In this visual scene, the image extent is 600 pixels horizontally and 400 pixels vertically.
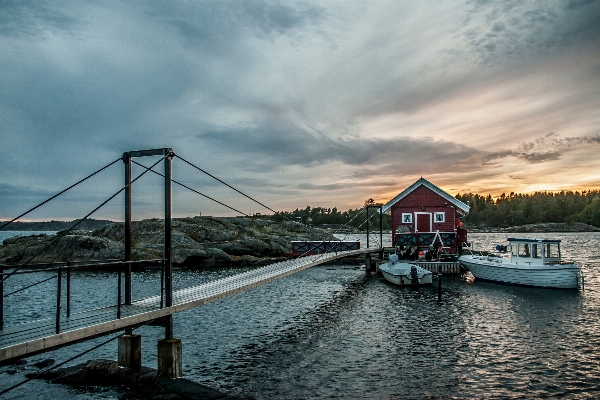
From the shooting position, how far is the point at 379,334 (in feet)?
57.8

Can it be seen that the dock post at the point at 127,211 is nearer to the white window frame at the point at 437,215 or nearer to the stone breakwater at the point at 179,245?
the white window frame at the point at 437,215

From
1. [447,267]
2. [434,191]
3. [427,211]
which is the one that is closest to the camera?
[447,267]

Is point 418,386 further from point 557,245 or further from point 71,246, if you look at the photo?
point 71,246

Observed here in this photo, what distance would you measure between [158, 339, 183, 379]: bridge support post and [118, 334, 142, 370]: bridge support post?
34.2 inches

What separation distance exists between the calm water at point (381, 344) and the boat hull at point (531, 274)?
2.46 ft

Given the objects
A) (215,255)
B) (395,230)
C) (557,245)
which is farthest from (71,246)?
(557,245)

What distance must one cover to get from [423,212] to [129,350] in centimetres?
3318

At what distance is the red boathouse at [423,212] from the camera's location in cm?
3991

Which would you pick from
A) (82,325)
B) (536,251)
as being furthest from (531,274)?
(82,325)

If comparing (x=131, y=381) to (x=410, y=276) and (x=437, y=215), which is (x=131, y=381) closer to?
(x=410, y=276)

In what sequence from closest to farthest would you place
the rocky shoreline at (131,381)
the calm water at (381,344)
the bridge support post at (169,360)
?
the rocky shoreline at (131,381), the bridge support post at (169,360), the calm water at (381,344)

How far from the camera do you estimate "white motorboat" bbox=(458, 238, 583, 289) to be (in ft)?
90.7

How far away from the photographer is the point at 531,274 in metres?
28.3

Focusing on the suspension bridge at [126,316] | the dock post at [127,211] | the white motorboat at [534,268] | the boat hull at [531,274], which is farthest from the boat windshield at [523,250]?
the dock post at [127,211]
